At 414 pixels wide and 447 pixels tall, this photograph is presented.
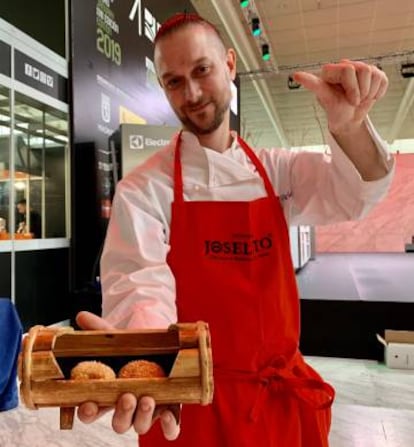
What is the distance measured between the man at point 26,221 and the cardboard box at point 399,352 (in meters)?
2.84

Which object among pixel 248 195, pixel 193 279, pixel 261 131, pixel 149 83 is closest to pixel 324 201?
pixel 248 195

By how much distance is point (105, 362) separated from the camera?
23.3 inches

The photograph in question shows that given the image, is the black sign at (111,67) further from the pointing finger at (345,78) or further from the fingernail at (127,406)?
the fingernail at (127,406)

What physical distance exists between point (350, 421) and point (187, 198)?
6.67 ft

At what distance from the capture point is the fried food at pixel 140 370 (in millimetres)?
552

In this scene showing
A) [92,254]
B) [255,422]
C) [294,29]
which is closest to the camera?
[255,422]

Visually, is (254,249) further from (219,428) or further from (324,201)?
(219,428)

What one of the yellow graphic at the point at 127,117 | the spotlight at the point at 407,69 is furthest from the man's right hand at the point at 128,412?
the spotlight at the point at 407,69

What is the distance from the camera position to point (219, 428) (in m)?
0.88

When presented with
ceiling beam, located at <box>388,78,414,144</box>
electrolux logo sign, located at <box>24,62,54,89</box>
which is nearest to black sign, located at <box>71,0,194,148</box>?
electrolux logo sign, located at <box>24,62,54,89</box>

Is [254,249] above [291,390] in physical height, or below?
above

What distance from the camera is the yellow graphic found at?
2807 millimetres

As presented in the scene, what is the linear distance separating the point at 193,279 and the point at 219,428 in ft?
0.94

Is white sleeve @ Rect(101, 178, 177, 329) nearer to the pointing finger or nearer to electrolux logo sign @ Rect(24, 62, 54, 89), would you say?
the pointing finger
